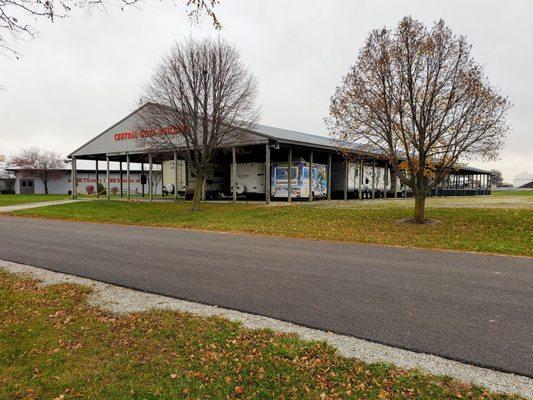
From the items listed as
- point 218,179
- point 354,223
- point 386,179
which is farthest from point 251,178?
point 386,179

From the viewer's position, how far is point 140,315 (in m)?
5.54

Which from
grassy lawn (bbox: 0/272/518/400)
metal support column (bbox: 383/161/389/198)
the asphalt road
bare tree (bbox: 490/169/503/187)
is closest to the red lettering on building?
the asphalt road

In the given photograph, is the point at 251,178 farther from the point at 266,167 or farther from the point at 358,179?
the point at 358,179

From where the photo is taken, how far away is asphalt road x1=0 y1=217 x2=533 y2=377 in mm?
4789

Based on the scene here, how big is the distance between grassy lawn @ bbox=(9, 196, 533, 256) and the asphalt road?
6.43 ft

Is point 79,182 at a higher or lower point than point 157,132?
lower

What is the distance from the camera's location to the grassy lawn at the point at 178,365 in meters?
3.50

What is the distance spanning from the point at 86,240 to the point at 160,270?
6.13 metres

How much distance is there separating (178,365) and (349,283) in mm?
3990

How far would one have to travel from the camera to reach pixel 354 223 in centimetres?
1719

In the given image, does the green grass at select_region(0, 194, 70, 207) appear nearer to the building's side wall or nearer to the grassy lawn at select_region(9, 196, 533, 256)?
the grassy lawn at select_region(9, 196, 533, 256)

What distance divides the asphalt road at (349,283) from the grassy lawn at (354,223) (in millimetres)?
1961

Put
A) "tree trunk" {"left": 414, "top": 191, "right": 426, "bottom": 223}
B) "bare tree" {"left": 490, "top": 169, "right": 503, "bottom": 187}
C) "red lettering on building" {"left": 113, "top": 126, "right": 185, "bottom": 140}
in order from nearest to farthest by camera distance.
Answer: "tree trunk" {"left": 414, "top": 191, "right": 426, "bottom": 223}
"red lettering on building" {"left": 113, "top": 126, "right": 185, "bottom": 140}
"bare tree" {"left": 490, "top": 169, "right": 503, "bottom": 187}

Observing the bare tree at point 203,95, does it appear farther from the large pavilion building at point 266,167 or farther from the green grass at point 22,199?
the green grass at point 22,199
